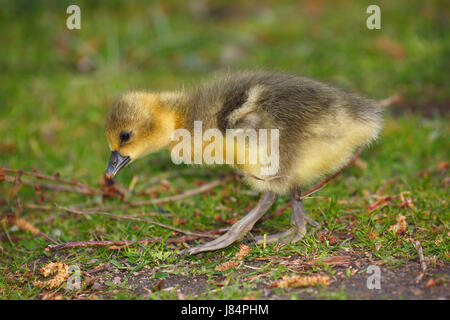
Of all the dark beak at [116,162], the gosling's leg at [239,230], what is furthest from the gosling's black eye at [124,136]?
the gosling's leg at [239,230]

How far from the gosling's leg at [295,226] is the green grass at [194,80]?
2.5 inches

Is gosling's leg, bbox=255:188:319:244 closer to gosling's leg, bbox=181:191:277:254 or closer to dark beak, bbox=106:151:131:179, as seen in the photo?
gosling's leg, bbox=181:191:277:254

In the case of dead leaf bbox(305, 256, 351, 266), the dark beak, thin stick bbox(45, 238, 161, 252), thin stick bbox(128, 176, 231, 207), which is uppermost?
the dark beak

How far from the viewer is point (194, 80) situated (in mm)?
3111

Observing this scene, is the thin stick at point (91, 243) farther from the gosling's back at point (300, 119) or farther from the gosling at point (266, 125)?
the gosling's back at point (300, 119)

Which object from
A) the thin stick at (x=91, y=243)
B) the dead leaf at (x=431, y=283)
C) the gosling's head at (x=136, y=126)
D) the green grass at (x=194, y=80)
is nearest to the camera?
the dead leaf at (x=431, y=283)

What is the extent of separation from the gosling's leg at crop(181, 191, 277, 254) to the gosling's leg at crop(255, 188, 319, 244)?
9 cm

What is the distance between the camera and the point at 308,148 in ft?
7.66

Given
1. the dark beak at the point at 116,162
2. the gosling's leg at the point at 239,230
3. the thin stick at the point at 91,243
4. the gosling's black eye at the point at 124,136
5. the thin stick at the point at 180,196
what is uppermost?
the gosling's black eye at the point at 124,136

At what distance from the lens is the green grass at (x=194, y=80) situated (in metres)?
2.43

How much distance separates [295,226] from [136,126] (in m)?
0.99

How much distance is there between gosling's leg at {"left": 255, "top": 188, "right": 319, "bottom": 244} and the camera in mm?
2521

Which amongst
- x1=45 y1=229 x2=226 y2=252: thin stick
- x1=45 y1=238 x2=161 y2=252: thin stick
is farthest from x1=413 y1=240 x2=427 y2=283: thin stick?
x1=45 y1=238 x2=161 y2=252: thin stick
